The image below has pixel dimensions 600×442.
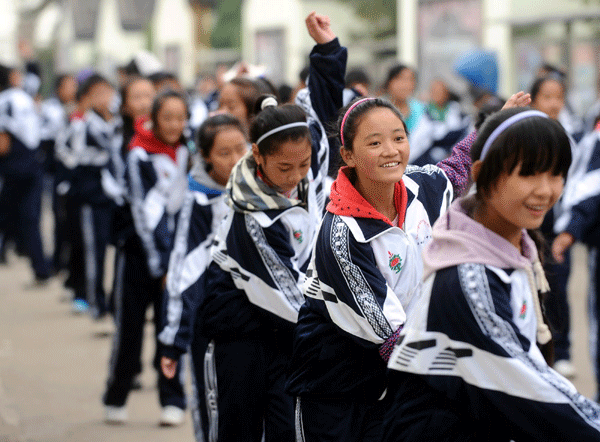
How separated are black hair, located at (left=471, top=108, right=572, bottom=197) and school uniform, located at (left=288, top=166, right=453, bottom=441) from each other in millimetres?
659

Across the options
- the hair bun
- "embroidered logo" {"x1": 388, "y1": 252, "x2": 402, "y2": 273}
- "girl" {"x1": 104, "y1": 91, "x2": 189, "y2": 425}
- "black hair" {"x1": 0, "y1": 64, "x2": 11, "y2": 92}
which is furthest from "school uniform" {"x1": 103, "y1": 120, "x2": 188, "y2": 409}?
"black hair" {"x1": 0, "y1": 64, "x2": 11, "y2": 92}

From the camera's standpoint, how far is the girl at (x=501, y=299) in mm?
2189

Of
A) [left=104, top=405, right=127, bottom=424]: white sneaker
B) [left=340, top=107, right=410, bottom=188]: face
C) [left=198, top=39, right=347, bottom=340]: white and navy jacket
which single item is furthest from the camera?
[left=104, top=405, right=127, bottom=424]: white sneaker

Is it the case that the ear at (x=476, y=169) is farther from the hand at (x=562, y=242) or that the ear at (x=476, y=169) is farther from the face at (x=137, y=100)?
the face at (x=137, y=100)

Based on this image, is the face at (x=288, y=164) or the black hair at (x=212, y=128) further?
the black hair at (x=212, y=128)

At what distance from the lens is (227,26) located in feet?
90.5

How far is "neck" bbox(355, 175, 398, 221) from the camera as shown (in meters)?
2.96

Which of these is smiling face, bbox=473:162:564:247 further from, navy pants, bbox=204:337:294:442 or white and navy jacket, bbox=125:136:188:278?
white and navy jacket, bbox=125:136:188:278

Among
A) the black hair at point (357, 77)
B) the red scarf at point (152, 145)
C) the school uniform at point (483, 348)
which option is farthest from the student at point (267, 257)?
the black hair at point (357, 77)

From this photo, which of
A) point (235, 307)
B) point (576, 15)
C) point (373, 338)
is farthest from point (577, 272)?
point (373, 338)

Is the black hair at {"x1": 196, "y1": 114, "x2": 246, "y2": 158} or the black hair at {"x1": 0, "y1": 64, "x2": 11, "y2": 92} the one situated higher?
the black hair at {"x1": 0, "y1": 64, "x2": 11, "y2": 92}

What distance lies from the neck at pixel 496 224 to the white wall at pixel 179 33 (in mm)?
25319

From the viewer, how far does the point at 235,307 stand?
149 inches

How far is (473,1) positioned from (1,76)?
769 centimetres
